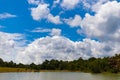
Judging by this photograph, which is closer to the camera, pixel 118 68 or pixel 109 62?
pixel 118 68

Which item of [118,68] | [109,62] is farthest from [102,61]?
[118,68]

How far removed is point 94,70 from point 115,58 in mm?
14762

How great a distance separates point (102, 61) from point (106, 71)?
972 cm

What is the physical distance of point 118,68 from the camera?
154750 millimetres

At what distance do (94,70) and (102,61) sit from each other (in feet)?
29.6

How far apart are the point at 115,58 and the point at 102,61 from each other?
7541 mm

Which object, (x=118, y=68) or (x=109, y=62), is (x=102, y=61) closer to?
(x=109, y=62)

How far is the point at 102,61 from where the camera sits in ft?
554

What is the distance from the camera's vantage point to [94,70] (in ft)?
535

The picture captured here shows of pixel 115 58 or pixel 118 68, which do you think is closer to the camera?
pixel 118 68

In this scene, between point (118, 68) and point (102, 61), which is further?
point (102, 61)

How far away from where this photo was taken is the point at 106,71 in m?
160

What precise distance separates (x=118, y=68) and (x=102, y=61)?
619 inches

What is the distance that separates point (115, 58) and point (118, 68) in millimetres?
13764
